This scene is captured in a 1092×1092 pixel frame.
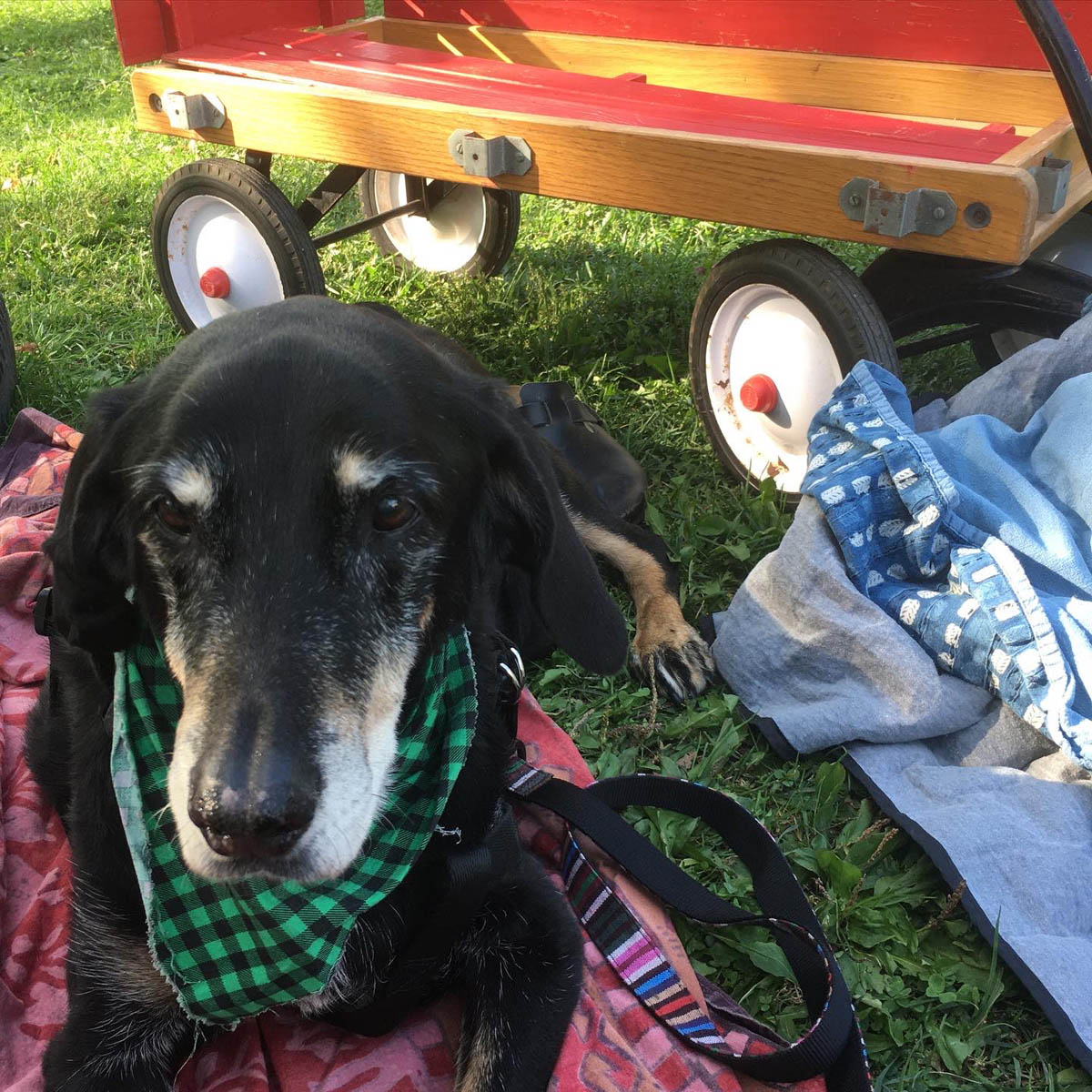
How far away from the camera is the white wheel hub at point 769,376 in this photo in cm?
345

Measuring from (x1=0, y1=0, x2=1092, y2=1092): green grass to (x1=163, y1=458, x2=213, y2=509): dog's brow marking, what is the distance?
1409 mm

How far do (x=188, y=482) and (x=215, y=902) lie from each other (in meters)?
0.73

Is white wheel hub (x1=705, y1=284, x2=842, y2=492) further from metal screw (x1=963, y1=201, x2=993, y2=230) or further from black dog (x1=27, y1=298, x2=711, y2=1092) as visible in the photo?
black dog (x1=27, y1=298, x2=711, y2=1092)

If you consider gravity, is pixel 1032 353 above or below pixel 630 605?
above

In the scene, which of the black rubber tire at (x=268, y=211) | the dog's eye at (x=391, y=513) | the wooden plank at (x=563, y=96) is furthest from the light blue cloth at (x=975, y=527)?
the black rubber tire at (x=268, y=211)

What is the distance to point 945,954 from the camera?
7.59 ft

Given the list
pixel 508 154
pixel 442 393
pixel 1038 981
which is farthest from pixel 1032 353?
pixel 442 393

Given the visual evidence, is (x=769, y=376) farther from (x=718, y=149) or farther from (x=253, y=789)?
(x=253, y=789)

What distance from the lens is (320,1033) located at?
7.04ft

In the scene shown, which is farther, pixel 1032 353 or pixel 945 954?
pixel 1032 353

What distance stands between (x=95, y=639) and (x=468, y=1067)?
3.21 feet

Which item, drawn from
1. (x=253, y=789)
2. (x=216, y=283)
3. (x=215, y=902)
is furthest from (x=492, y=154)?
(x=253, y=789)

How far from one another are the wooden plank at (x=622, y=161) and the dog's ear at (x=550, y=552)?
144 cm

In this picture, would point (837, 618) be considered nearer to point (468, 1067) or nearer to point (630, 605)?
point (630, 605)
